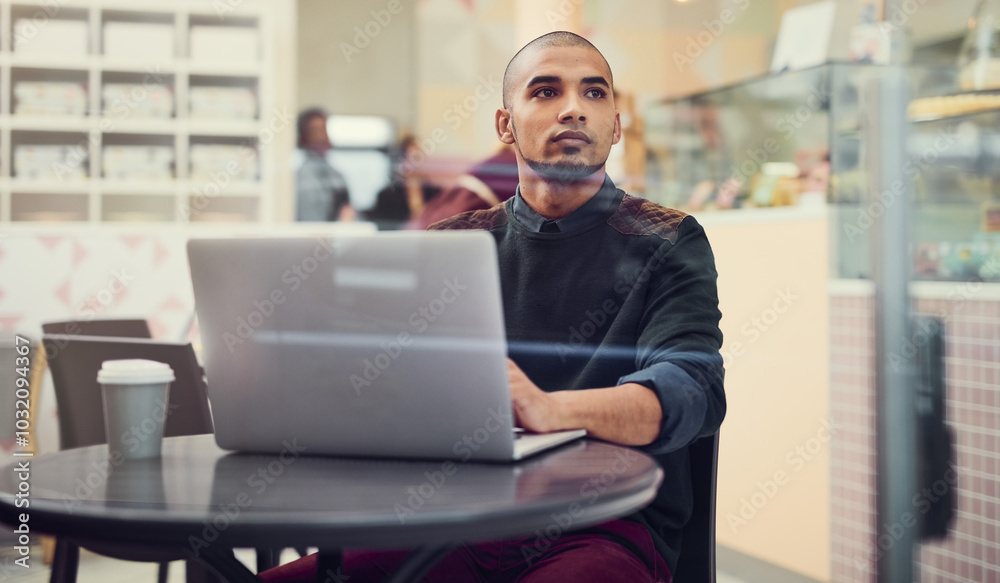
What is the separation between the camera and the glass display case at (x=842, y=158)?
7.07 ft

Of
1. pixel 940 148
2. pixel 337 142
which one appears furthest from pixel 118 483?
pixel 337 142

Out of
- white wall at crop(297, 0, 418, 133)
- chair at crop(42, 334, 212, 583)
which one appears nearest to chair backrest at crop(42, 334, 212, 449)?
chair at crop(42, 334, 212, 583)

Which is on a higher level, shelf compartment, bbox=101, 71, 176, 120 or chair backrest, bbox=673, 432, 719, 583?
shelf compartment, bbox=101, 71, 176, 120

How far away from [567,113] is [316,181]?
422 centimetres

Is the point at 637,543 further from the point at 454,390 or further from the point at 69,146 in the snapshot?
the point at 69,146

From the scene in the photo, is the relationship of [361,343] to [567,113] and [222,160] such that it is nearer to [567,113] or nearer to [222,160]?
[567,113]

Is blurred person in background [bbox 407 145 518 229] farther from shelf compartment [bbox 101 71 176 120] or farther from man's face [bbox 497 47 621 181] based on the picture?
shelf compartment [bbox 101 71 176 120]

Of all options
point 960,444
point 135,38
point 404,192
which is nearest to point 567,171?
point 960,444

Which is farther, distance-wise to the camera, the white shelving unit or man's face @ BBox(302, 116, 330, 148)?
man's face @ BBox(302, 116, 330, 148)

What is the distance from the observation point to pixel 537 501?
0.73m

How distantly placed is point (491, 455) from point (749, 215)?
2.09 metres

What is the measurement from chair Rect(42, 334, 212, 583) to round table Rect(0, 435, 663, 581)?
21.8 inches

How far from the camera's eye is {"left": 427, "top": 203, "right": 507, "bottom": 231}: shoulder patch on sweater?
61.2 inches

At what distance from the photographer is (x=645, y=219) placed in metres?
1.37
